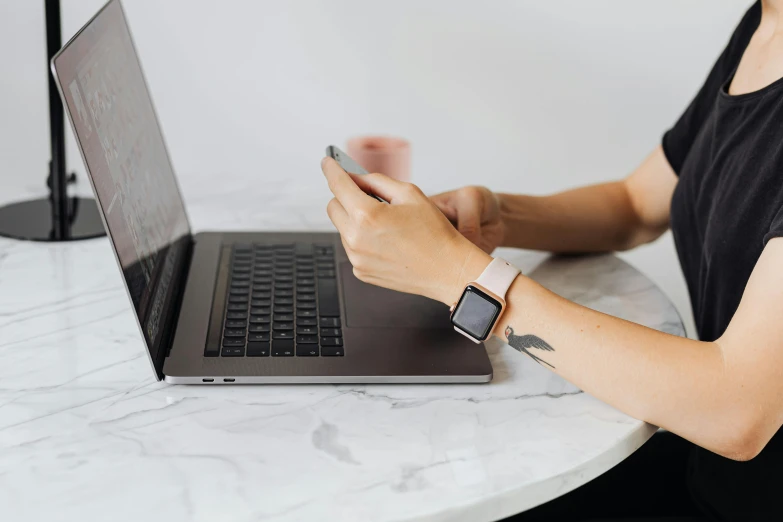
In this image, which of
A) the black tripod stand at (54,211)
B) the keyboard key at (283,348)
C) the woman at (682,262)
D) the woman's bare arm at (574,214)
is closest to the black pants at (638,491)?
the woman at (682,262)

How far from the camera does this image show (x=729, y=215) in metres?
0.95

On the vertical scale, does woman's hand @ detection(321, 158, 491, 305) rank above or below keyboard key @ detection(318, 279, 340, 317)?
above

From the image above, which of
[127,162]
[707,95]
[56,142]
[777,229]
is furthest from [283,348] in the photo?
[707,95]

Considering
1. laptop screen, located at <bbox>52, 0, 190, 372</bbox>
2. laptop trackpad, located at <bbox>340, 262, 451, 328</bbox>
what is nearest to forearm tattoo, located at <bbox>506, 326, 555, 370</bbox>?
laptop trackpad, located at <bbox>340, 262, 451, 328</bbox>

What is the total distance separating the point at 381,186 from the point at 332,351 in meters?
0.17

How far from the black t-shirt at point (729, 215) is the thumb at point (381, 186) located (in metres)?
0.37

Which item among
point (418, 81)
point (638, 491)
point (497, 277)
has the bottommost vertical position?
point (638, 491)

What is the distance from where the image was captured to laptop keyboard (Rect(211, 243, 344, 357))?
83cm

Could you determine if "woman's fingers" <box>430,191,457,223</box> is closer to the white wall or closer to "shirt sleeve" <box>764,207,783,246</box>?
"shirt sleeve" <box>764,207,783,246</box>

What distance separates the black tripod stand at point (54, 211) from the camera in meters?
1.15

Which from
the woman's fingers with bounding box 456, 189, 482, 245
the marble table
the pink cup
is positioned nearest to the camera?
the marble table

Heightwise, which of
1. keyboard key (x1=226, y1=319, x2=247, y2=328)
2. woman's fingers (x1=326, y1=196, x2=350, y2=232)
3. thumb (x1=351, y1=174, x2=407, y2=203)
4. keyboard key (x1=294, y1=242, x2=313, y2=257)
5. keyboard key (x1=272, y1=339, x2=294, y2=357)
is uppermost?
thumb (x1=351, y1=174, x2=407, y2=203)

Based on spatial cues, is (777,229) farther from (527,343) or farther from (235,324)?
(235,324)

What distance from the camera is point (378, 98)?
182 cm
